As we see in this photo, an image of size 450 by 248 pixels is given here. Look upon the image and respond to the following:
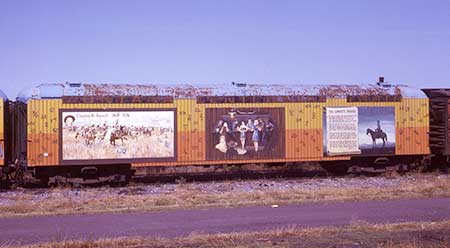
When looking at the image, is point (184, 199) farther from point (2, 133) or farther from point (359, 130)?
point (359, 130)

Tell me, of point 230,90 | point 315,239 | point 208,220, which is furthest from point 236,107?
point 315,239

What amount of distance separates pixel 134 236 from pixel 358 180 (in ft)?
42.2

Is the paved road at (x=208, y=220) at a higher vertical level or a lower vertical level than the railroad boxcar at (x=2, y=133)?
lower

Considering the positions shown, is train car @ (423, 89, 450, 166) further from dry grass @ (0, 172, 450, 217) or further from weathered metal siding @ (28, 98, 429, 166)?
dry grass @ (0, 172, 450, 217)

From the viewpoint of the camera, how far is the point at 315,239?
9.84m

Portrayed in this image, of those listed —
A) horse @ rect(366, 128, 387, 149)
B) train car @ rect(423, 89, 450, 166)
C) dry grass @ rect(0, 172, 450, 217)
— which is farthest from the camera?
train car @ rect(423, 89, 450, 166)

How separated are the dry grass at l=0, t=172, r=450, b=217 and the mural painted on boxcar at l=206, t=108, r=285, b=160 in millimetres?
3747

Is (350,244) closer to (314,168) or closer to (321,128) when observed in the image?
(321,128)

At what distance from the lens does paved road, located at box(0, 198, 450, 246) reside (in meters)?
10.9

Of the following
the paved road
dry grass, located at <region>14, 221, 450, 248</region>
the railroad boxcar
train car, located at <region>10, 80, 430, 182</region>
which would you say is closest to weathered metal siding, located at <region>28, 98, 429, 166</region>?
train car, located at <region>10, 80, 430, 182</region>

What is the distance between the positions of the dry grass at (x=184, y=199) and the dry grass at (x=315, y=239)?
167 inches

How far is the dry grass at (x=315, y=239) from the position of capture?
920 centimetres

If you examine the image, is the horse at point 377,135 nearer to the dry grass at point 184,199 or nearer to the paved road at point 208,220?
the dry grass at point 184,199

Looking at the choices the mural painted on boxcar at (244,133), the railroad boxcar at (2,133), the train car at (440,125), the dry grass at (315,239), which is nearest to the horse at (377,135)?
the train car at (440,125)
